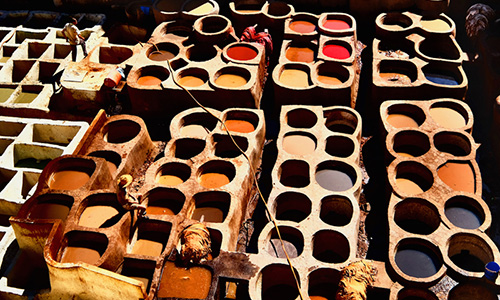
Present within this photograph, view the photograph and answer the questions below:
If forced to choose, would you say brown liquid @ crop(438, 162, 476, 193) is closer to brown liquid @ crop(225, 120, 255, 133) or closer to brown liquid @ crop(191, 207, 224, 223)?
brown liquid @ crop(225, 120, 255, 133)

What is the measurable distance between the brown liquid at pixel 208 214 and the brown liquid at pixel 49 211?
3.32m

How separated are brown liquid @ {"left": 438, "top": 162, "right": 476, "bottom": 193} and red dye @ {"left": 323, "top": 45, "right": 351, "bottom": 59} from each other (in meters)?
→ 5.29

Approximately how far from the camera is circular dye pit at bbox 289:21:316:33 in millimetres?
17703

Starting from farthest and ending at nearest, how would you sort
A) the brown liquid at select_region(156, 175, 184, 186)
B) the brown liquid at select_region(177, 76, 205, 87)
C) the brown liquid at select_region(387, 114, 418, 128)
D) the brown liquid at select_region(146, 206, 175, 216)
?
the brown liquid at select_region(177, 76, 205, 87), the brown liquid at select_region(387, 114, 418, 128), the brown liquid at select_region(156, 175, 184, 186), the brown liquid at select_region(146, 206, 175, 216)

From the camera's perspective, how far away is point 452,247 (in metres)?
11.7

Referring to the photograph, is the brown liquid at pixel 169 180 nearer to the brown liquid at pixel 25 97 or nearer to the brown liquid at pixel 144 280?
Answer: the brown liquid at pixel 144 280

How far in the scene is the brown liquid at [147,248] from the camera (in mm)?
11859

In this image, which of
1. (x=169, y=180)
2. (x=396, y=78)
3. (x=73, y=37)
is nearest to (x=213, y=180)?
(x=169, y=180)

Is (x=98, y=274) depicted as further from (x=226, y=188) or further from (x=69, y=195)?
(x=226, y=188)

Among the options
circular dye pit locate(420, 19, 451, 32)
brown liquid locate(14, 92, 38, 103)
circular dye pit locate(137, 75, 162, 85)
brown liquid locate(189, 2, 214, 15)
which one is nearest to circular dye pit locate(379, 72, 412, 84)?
circular dye pit locate(420, 19, 451, 32)

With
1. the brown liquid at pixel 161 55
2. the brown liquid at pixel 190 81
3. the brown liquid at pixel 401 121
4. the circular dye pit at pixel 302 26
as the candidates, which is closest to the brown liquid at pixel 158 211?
the brown liquid at pixel 190 81

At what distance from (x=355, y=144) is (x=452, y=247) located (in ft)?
12.5

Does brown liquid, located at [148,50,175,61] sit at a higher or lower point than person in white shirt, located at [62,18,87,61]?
lower

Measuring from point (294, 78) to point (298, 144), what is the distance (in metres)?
2.80
